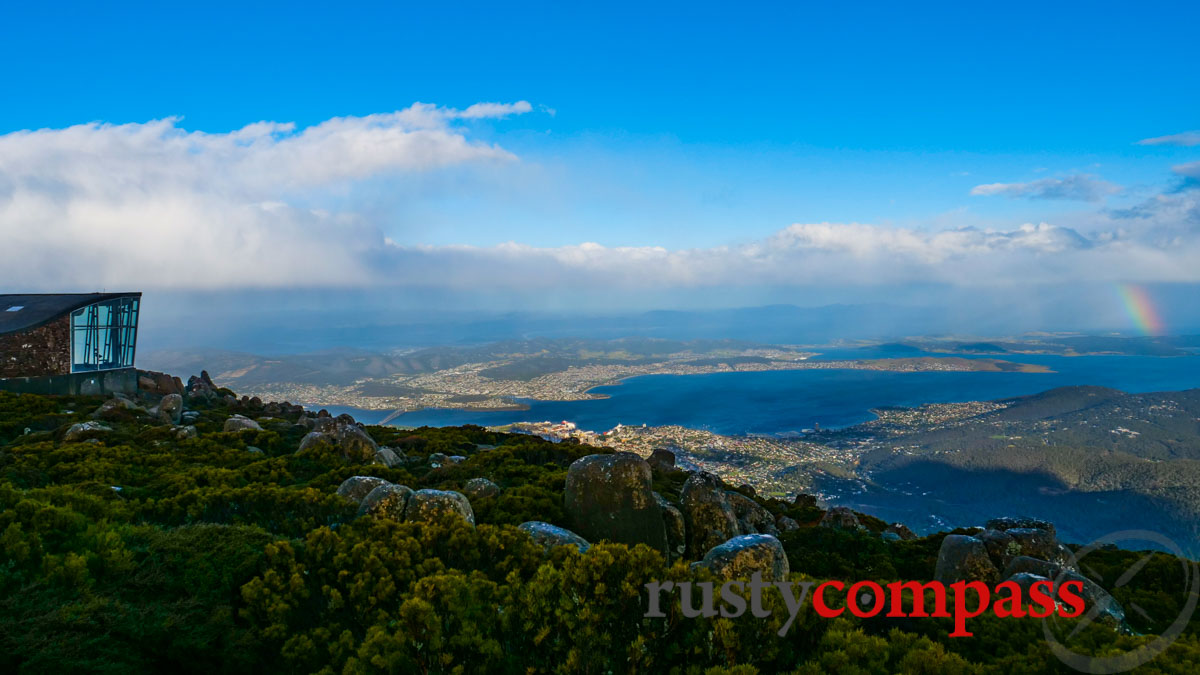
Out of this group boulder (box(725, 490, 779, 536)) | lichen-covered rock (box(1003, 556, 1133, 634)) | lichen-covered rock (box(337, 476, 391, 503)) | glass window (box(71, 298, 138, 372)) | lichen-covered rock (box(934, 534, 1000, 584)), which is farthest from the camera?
glass window (box(71, 298, 138, 372))

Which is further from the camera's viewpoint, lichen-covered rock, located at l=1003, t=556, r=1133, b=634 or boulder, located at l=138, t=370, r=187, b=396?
boulder, located at l=138, t=370, r=187, b=396

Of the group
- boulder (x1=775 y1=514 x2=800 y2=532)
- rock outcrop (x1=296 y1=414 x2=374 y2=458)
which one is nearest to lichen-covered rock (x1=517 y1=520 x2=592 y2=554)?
boulder (x1=775 y1=514 x2=800 y2=532)

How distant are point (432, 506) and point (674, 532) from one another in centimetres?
562

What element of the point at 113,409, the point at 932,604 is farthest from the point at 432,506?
the point at 113,409

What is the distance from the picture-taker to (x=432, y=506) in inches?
407

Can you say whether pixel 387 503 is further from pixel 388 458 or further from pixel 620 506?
pixel 388 458

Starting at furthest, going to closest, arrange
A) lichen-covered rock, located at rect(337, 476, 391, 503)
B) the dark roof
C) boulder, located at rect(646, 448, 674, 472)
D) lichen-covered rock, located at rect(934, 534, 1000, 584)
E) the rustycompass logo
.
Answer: the dark roof < boulder, located at rect(646, 448, 674, 472) < lichen-covered rock, located at rect(337, 476, 391, 503) < lichen-covered rock, located at rect(934, 534, 1000, 584) < the rustycompass logo

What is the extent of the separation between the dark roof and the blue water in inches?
2362

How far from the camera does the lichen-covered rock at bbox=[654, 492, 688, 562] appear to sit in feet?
42.4

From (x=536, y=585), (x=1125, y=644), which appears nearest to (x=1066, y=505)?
(x=1125, y=644)

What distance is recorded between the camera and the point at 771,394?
5512 inches

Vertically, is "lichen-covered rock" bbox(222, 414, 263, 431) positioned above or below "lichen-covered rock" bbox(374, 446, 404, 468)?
above

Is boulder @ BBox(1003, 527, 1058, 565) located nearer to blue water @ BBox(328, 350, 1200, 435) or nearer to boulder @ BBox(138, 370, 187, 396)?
boulder @ BBox(138, 370, 187, 396)

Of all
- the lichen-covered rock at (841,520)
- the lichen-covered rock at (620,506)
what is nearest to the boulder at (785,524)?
the lichen-covered rock at (841,520)
